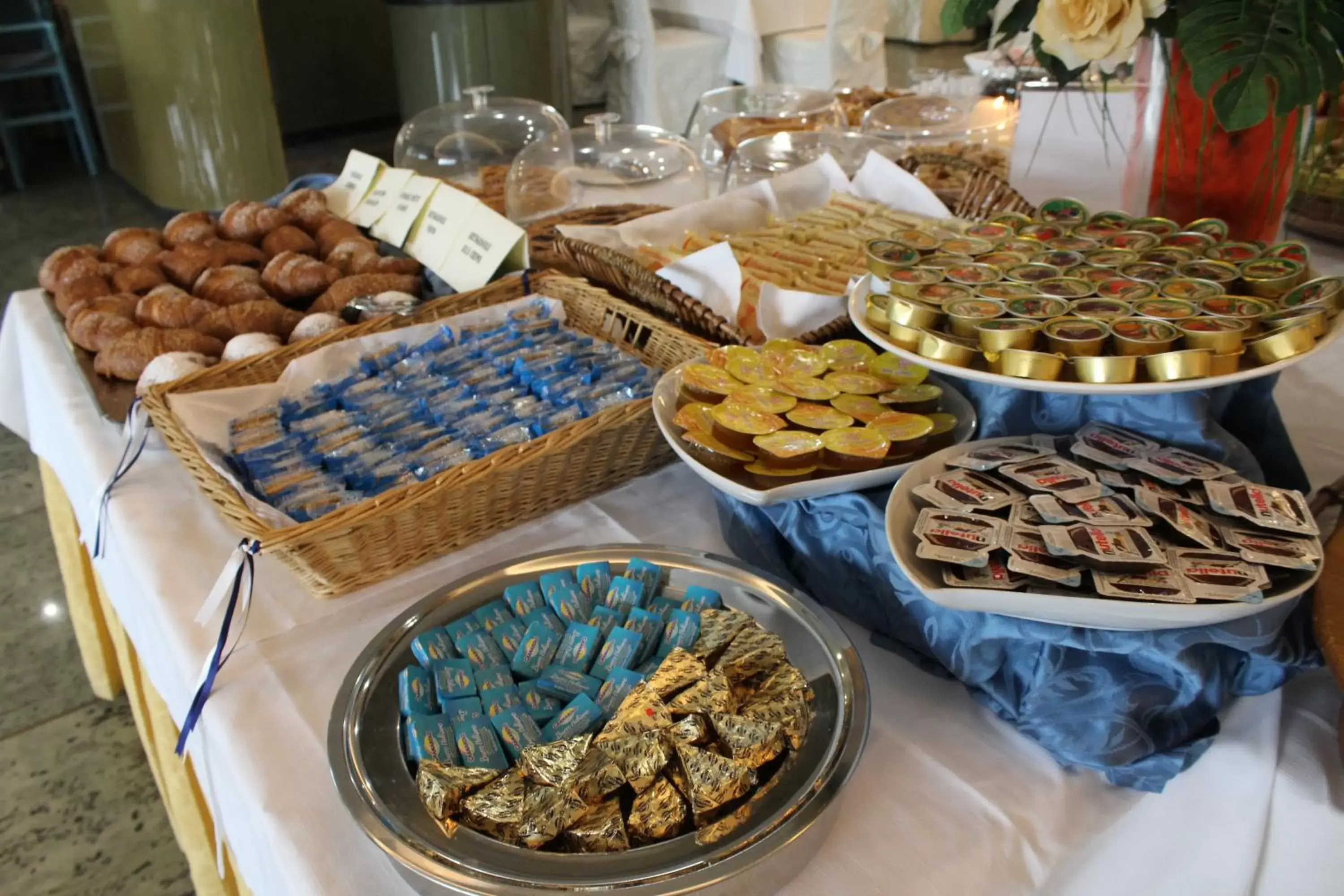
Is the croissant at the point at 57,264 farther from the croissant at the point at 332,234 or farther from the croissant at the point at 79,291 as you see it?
the croissant at the point at 332,234

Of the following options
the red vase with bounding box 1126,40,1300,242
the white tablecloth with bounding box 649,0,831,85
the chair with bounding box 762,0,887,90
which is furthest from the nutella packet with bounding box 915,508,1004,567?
the chair with bounding box 762,0,887,90

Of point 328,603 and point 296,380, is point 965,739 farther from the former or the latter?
point 296,380

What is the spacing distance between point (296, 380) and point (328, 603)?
0.32 meters

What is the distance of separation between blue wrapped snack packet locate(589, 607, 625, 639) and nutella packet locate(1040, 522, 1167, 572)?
11.3 inches

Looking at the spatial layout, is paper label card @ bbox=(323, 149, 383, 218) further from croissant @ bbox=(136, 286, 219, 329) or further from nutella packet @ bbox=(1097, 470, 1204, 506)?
nutella packet @ bbox=(1097, 470, 1204, 506)

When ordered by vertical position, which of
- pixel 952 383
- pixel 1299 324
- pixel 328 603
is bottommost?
pixel 328 603

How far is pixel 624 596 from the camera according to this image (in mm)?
699

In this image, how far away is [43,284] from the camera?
137cm

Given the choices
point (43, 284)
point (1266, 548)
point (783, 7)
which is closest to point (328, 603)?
point (1266, 548)

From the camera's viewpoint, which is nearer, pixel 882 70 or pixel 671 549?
pixel 671 549

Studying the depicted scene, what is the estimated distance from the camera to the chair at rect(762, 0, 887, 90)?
399 cm

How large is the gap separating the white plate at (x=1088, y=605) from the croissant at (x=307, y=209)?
120cm

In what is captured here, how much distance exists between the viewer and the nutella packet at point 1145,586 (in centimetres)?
52

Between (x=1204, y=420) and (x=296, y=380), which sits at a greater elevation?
(x=1204, y=420)
